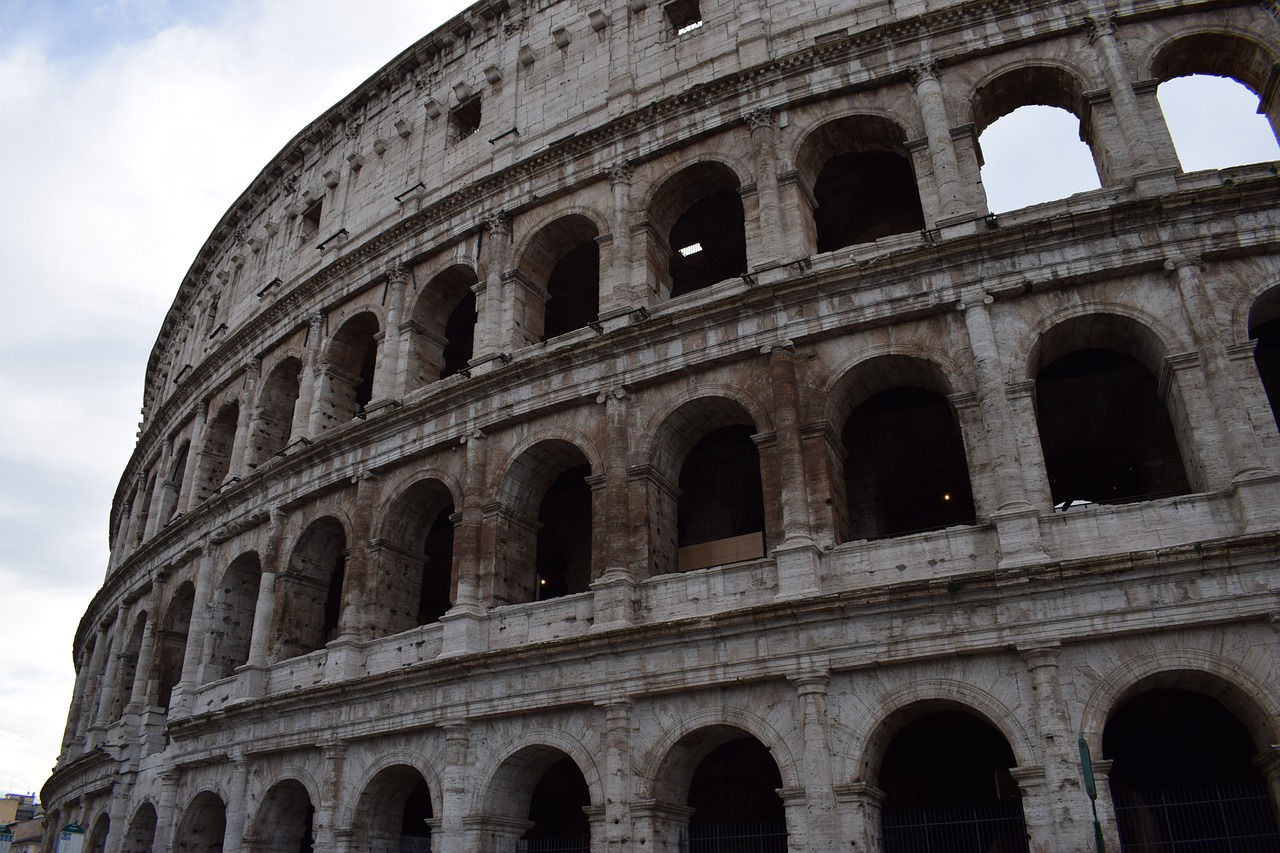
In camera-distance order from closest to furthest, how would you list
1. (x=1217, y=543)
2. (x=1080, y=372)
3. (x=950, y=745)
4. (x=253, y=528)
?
(x=1217, y=543), (x=950, y=745), (x=1080, y=372), (x=253, y=528)

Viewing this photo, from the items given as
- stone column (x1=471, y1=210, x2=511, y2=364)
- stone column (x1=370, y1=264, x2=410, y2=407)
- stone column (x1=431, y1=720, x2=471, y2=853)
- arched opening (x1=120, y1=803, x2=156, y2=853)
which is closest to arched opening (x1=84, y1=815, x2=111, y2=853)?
arched opening (x1=120, y1=803, x2=156, y2=853)

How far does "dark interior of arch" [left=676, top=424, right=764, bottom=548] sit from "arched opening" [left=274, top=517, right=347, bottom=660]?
6444 mm

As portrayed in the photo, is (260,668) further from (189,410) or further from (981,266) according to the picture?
(981,266)

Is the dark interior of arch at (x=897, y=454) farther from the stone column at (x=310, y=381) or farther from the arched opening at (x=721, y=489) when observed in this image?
the stone column at (x=310, y=381)

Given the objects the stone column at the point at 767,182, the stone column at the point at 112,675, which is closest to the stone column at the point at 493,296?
the stone column at the point at 767,182

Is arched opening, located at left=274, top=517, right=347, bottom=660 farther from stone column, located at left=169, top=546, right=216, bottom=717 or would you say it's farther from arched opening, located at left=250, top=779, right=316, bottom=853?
stone column, located at left=169, top=546, right=216, bottom=717

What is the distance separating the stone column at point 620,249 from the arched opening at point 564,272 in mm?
713

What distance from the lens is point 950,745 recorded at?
14828mm

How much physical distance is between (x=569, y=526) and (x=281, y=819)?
717cm

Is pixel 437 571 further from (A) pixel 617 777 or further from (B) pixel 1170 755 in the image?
(B) pixel 1170 755

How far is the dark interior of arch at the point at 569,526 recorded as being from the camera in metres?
18.9

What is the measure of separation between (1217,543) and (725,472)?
8.57 meters

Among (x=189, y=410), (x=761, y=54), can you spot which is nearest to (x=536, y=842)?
(x=761, y=54)

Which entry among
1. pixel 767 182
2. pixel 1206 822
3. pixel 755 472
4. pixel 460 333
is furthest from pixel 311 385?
pixel 1206 822
